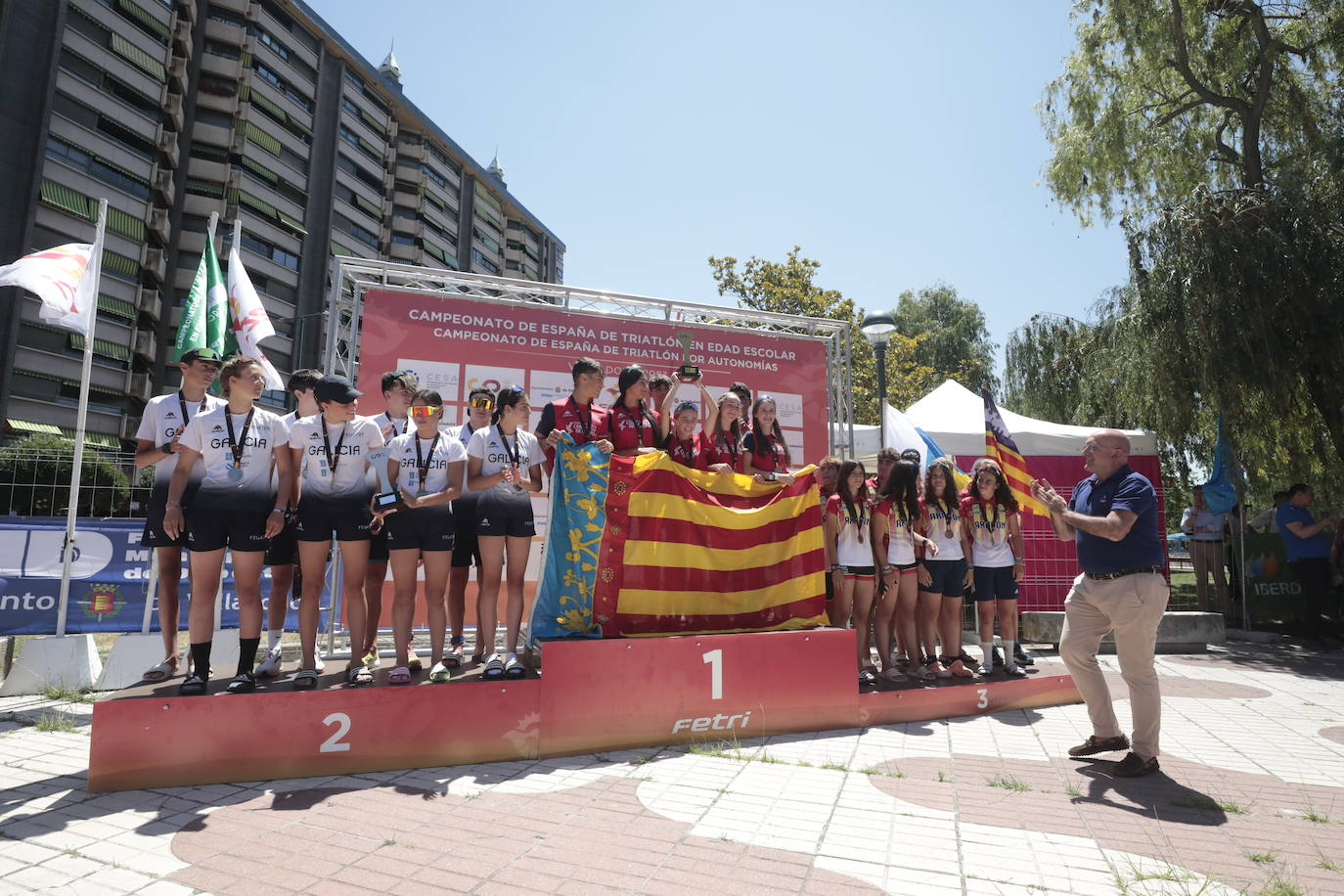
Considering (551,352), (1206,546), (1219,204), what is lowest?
(1206,546)

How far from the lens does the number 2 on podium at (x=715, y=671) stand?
4.73 m

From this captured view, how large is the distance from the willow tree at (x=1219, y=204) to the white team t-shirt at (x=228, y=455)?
11.8 metres

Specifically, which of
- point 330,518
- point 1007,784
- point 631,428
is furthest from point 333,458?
point 1007,784

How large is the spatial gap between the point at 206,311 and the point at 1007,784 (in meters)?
8.06

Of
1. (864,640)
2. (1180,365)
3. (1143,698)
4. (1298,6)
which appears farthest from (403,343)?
(1298,6)

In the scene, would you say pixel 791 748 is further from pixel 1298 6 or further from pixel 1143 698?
pixel 1298 6

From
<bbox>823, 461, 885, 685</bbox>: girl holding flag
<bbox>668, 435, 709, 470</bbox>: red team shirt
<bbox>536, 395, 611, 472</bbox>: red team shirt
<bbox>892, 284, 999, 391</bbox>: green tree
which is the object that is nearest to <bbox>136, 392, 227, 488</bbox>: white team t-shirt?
<bbox>536, 395, 611, 472</bbox>: red team shirt

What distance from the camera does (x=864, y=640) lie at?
593 cm

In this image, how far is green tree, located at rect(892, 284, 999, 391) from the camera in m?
30.9

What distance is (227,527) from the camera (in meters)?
4.07

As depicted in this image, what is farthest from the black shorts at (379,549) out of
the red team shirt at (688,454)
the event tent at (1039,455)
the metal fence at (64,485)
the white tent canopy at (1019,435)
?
the white tent canopy at (1019,435)

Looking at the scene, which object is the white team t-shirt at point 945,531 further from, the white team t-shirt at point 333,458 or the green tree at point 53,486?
the green tree at point 53,486

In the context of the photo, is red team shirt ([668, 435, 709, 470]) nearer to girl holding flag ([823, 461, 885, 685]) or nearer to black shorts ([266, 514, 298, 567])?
girl holding flag ([823, 461, 885, 685])

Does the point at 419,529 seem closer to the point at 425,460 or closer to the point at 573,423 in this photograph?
the point at 425,460
